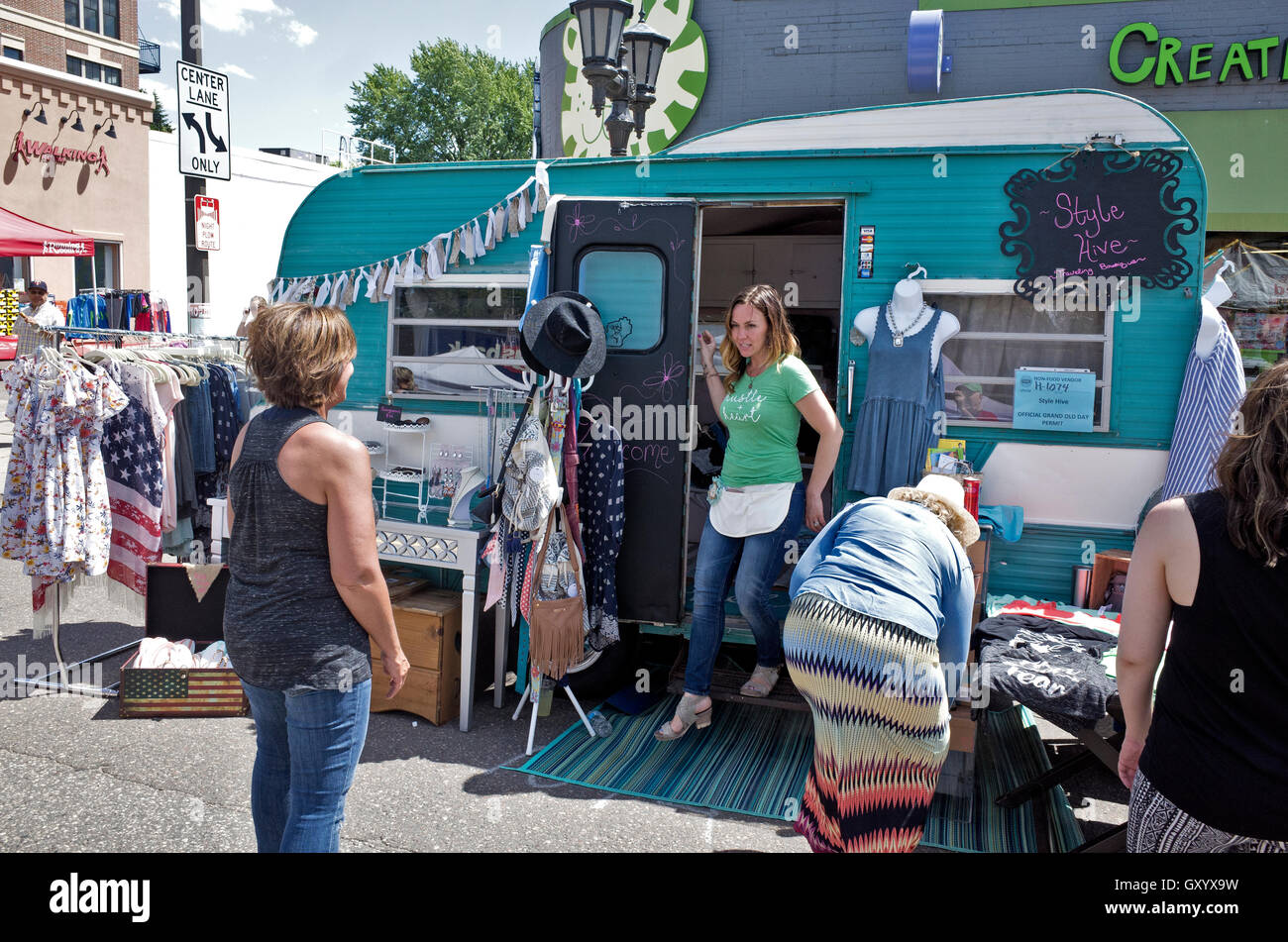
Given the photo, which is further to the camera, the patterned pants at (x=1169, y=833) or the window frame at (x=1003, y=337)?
the window frame at (x=1003, y=337)

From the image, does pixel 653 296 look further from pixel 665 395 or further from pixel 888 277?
pixel 888 277

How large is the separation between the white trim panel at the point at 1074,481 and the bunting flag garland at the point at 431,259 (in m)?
2.85

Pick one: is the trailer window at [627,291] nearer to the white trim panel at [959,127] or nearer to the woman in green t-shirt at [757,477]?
the woman in green t-shirt at [757,477]

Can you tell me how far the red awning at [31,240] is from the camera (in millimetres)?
8977

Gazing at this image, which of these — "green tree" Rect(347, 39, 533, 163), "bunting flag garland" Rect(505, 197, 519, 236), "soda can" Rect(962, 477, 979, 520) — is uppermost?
"green tree" Rect(347, 39, 533, 163)

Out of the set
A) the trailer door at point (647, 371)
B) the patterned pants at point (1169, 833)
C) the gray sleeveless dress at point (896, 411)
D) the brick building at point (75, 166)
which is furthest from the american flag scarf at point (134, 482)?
the brick building at point (75, 166)

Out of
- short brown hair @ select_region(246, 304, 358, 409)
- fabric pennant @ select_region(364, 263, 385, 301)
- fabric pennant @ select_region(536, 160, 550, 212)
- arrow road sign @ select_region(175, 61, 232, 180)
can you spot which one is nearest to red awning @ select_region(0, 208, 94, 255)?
arrow road sign @ select_region(175, 61, 232, 180)

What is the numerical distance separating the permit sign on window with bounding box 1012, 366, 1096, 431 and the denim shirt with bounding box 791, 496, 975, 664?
2268 millimetres

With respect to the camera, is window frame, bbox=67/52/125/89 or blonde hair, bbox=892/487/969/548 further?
window frame, bbox=67/52/125/89

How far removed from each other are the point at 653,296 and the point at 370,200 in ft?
6.48

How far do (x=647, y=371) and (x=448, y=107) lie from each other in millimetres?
43934

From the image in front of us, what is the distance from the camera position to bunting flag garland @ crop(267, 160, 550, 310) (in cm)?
522

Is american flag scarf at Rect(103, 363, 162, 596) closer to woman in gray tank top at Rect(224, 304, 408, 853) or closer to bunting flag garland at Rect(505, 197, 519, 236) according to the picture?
bunting flag garland at Rect(505, 197, 519, 236)
